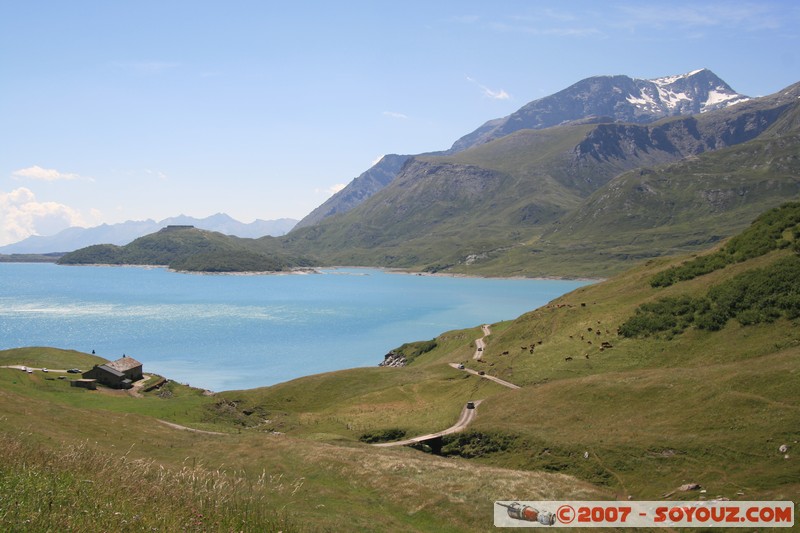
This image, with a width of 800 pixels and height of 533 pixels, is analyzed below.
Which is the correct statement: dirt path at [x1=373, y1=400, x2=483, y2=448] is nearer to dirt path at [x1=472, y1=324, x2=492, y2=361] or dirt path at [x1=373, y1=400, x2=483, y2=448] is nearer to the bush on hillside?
the bush on hillside

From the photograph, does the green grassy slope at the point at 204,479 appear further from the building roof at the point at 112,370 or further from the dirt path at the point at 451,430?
the building roof at the point at 112,370

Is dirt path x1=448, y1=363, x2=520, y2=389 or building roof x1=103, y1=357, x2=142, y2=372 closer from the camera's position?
dirt path x1=448, y1=363, x2=520, y2=389

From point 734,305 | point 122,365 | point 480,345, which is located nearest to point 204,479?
point 734,305

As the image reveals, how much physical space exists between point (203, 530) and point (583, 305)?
286 ft

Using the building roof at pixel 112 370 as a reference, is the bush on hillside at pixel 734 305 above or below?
above

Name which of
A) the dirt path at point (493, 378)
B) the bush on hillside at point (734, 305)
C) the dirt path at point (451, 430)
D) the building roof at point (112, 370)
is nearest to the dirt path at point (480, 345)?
the dirt path at point (493, 378)

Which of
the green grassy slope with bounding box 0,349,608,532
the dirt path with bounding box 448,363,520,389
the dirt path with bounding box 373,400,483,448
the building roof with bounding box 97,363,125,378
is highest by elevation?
the green grassy slope with bounding box 0,349,608,532

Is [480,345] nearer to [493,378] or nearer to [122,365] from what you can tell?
[493,378]

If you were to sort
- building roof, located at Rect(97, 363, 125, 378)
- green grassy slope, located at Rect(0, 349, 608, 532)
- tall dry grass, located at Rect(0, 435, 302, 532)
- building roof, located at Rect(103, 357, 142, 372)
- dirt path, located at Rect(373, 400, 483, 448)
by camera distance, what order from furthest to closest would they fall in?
building roof, located at Rect(103, 357, 142, 372), building roof, located at Rect(97, 363, 125, 378), dirt path, located at Rect(373, 400, 483, 448), green grassy slope, located at Rect(0, 349, 608, 532), tall dry grass, located at Rect(0, 435, 302, 532)

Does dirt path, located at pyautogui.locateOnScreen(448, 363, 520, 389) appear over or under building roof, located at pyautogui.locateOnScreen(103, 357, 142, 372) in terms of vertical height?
under

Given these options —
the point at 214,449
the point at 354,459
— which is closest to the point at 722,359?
the point at 354,459

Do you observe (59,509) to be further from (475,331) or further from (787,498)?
(475,331)

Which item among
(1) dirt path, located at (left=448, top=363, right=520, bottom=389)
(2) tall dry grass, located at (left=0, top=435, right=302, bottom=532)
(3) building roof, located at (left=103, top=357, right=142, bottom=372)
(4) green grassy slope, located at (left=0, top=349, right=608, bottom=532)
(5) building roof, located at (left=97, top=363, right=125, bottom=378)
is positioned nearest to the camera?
(2) tall dry grass, located at (left=0, top=435, right=302, bottom=532)

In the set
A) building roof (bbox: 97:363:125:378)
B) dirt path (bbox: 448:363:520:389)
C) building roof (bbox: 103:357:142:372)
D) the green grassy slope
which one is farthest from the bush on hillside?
building roof (bbox: 103:357:142:372)
